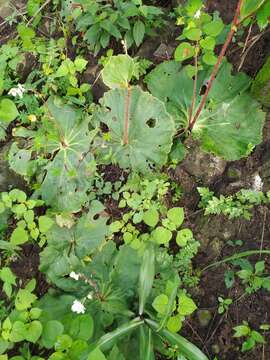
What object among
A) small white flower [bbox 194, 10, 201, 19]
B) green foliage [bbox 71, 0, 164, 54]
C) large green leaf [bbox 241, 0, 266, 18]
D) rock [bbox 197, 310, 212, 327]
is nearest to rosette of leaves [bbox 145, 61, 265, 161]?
green foliage [bbox 71, 0, 164, 54]

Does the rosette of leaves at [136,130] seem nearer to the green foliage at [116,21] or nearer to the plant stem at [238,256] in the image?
the green foliage at [116,21]

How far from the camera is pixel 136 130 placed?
273 cm

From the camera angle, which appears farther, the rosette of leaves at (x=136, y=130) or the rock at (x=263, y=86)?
the rosette of leaves at (x=136, y=130)

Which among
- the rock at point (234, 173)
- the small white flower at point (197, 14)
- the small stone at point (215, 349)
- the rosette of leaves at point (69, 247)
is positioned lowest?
the small stone at point (215, 349)

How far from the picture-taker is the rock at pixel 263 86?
2.47 m

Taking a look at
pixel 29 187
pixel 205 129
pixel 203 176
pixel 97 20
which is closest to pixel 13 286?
pixel 29 187

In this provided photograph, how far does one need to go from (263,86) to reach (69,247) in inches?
61.4

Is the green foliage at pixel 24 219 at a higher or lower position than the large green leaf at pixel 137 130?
lower

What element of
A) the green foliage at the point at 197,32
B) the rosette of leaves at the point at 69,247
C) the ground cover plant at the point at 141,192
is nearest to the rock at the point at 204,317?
the ground cover plant at the point at 141,192

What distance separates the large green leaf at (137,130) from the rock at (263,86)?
57 cm

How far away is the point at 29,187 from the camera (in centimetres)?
303

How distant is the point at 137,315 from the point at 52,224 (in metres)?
0.81

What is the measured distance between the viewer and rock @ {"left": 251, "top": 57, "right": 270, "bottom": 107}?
2475mm

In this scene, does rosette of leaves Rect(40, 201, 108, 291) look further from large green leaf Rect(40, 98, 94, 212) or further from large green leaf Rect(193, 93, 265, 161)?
large green leaf Rect(193, 93, 265, 161)
